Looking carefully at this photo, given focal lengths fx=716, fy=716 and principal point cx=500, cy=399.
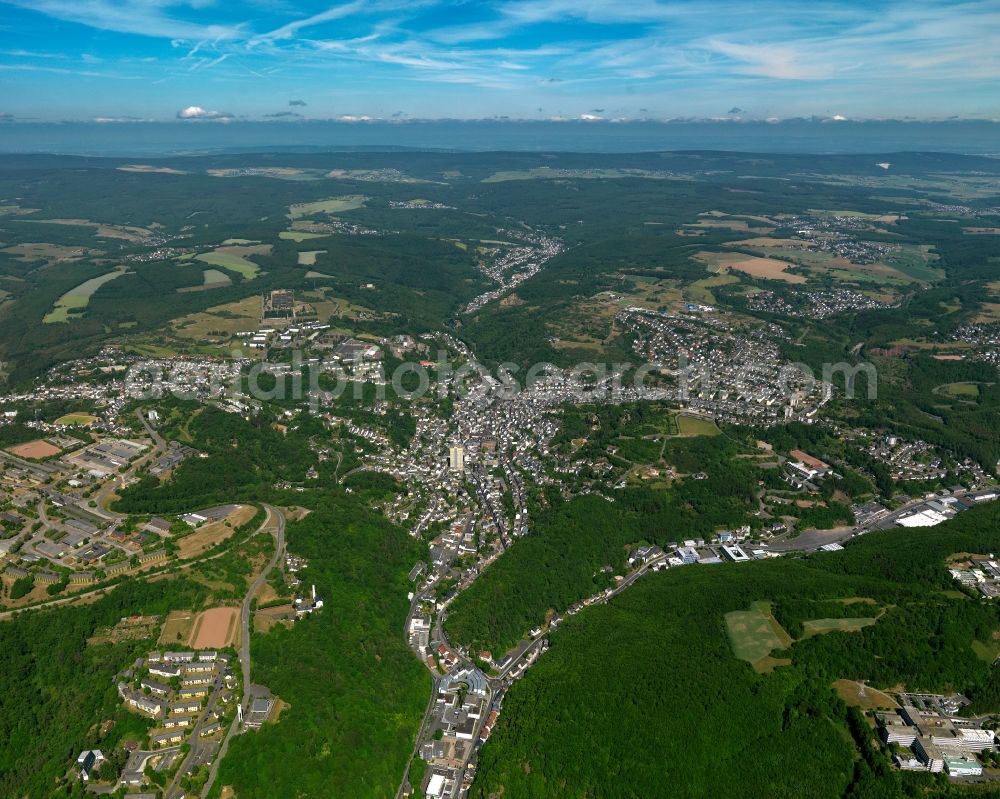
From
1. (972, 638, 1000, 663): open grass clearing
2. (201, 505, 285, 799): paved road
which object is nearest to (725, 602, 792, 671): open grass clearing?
(972, 638, 1000, 663): open grass clearing

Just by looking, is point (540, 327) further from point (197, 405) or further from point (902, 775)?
point (902, 775)

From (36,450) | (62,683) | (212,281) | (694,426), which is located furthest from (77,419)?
(212,281)

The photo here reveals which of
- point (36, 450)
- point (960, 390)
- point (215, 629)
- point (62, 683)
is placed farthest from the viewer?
point (960, 390)

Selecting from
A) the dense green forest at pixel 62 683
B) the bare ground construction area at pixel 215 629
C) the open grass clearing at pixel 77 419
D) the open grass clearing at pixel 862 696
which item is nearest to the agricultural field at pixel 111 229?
the open grass clearing at pixel 77 419

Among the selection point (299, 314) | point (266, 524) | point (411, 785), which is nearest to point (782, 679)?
point (411, 785)

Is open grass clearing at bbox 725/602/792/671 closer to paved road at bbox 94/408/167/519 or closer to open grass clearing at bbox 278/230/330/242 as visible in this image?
paved road at bbox 94/408/167/519

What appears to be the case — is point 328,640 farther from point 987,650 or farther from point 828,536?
point 828,536
